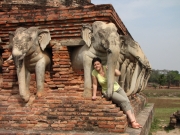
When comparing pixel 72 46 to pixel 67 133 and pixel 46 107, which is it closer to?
pixel 46 107

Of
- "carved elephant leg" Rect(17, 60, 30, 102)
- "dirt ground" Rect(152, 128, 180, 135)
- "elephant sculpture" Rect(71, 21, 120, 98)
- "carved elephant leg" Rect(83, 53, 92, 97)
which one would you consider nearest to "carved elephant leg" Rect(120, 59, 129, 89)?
"elephant sculpture" Rect(71, 21, 120, 98)

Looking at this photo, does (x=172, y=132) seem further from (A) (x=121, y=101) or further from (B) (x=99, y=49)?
(B) (x=99, y=49)

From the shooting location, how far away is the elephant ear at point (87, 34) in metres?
5.20

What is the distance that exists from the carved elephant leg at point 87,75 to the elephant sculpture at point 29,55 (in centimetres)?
89

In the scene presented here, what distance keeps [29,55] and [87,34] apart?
4.08ft

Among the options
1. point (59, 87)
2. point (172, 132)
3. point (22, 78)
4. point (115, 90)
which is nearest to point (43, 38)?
point (22, 78)

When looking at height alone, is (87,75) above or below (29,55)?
below

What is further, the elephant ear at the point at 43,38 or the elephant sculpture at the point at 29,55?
the elephant ear at the point at 43,38

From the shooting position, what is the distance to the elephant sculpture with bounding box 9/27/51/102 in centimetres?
507

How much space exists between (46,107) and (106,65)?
1.43 metres

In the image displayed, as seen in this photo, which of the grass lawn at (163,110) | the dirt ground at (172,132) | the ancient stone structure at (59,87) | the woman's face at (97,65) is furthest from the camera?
the grass lawn at (163,110)

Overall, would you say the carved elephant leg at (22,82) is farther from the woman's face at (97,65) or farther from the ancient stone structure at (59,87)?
the woman's face at (97,65)

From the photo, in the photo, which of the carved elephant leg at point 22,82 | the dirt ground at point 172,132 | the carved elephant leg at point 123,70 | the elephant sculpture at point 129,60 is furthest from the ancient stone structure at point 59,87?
the dirt ground at point 172,132

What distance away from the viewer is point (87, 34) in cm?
519
